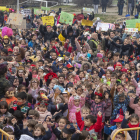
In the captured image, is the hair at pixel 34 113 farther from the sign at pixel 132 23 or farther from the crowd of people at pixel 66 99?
the sign at pixel 132 23

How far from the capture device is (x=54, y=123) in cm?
497

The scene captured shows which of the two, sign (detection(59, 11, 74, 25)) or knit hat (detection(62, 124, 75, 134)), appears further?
sign (detection(59, 11, 74, 25))

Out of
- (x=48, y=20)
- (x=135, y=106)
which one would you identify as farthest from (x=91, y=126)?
(x=48, y=20)

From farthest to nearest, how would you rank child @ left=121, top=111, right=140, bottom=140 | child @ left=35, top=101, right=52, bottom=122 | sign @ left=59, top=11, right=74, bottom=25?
sign @ left=59, top=11, right=74, bottom=25
child @ left=35, top=101, right=52, bottom=122
child @ left=121, top=111, right=140, bottom=140

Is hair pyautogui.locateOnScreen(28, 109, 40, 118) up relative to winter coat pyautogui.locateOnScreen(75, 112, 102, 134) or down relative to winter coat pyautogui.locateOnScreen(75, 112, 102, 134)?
up

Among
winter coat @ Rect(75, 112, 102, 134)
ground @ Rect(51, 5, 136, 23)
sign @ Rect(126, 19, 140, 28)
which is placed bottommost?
winter coat @ Rect(75, 112, 102, 134)

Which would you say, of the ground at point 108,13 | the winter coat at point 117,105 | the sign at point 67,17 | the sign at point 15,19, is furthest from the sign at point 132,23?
the ground at point 108,13

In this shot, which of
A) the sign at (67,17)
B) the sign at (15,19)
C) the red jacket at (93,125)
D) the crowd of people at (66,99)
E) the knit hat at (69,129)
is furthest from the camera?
the sign at (67,17)

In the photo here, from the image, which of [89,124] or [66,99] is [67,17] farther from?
[89,124]

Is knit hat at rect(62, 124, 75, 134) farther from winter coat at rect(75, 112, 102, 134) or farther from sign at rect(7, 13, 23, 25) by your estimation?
sign at rect(7, 13, 23, 25)

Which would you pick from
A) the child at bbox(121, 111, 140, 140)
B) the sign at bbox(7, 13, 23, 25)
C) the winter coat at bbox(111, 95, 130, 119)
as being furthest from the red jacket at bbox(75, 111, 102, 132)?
the sign at bbox(7, 13, 23, 25)

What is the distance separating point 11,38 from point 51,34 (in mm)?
1736

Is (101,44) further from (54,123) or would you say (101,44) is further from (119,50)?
(54,123)

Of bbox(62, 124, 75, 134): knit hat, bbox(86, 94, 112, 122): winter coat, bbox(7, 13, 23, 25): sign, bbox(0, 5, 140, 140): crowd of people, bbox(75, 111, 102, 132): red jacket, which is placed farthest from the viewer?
bbox(7, 13, 23, 25): sign
